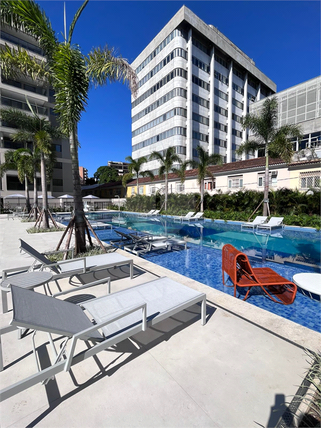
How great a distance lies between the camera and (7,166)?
26.6 metres

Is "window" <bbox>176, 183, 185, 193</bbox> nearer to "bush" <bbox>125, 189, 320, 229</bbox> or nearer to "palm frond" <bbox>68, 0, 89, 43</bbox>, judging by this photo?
"bush" <bbox>125, 189, 320, 229</bbox>

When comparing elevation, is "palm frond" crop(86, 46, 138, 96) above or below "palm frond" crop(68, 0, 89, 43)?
below

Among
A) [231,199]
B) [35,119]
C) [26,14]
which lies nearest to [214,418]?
[26,14]

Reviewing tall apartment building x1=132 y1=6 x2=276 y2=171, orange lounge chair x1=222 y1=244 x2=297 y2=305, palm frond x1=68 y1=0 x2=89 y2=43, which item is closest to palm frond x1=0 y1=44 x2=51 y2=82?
palm frond x1=68 y1=0 x2=89 y2=43

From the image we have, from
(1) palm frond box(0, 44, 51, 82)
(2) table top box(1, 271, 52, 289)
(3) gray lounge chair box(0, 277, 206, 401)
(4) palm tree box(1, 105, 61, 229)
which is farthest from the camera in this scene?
(4) palm tree box(1, 105, 61, 229)

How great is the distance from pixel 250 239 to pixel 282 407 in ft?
37.8

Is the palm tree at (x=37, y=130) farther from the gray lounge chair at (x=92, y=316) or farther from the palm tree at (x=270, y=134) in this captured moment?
the palm tree at (x=270, y=134)

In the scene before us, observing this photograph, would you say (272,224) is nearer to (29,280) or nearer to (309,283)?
(309,283)

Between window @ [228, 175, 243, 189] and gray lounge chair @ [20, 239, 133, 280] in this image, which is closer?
gray lounge chair @ [20, 239, 133, 280]

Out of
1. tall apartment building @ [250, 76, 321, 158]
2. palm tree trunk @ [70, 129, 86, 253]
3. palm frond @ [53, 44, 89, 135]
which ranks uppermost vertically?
tall apartment building @ [250, 76, 321, 158]

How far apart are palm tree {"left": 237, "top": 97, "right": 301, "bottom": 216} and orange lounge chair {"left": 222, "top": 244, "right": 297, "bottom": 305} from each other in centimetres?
1380

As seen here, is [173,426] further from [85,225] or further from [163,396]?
[85,225]

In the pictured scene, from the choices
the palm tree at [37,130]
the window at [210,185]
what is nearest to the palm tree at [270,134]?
the window at [210,185]

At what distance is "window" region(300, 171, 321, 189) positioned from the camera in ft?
59.8
